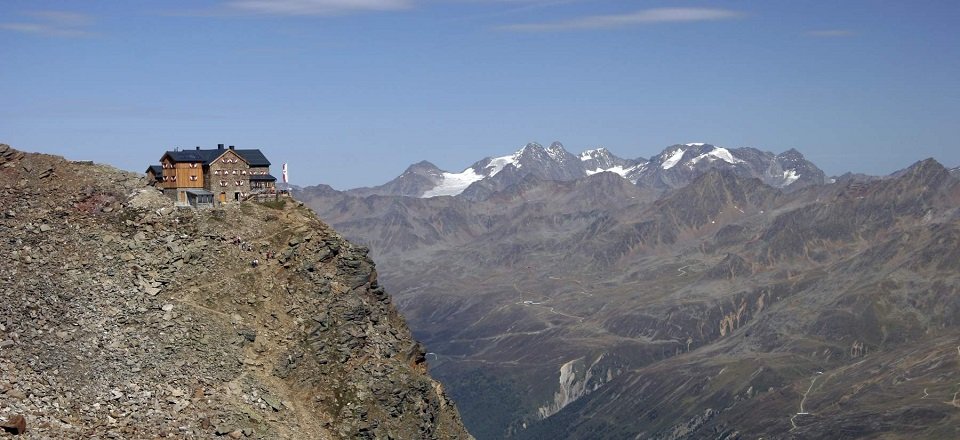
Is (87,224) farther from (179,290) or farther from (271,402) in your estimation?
(271,402)

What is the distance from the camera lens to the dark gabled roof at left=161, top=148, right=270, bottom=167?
12481 centimetres

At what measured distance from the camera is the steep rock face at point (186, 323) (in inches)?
3287

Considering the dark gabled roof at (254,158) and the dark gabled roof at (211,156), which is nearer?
the dark gabled roof at (211,156)

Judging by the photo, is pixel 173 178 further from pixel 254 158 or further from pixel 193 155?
pixel 254 158

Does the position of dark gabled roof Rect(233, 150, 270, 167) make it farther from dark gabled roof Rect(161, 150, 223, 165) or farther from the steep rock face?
the steep rock face

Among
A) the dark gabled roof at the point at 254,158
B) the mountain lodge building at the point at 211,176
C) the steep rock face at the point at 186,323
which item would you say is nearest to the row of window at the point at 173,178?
the mountain lodge building at the point at 211,176

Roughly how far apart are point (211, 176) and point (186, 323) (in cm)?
3392

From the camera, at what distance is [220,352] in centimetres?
9425

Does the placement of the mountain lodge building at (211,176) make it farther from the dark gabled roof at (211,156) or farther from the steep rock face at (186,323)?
the steep rock face at (186,323)

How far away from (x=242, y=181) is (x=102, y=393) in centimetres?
4896

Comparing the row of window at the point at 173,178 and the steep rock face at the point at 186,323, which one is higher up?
the row of window at the point at 173,178

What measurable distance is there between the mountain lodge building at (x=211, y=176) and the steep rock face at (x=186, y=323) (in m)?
10.1

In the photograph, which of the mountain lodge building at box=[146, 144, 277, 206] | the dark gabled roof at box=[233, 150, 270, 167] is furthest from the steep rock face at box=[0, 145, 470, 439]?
the dark gabled roof at box=[233, 150, 270, 167]

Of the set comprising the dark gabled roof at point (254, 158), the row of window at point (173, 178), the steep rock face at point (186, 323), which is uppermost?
the dark gabled roof at point (254, 158)
